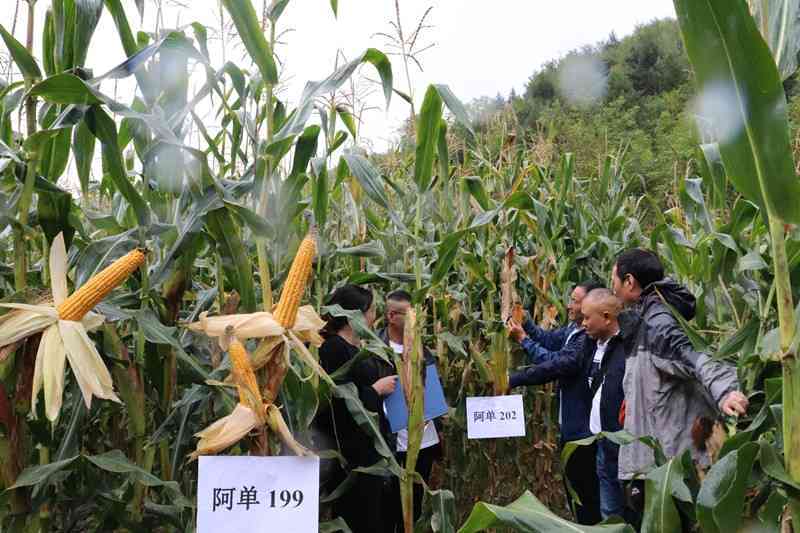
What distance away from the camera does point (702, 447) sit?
283cm

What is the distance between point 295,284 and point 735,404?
156cm

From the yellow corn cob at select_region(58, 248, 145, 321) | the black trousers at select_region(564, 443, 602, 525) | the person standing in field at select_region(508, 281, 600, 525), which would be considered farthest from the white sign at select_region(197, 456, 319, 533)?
the black trousers at select_region(564, 443, 602, 525)

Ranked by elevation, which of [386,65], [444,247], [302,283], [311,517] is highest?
[386,65]

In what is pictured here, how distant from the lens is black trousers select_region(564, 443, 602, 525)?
13.5ft

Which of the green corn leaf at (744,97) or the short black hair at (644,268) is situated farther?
the short black hair at (644,268)

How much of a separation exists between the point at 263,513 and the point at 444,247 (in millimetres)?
1473

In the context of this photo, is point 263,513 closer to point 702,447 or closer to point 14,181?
point 14,181

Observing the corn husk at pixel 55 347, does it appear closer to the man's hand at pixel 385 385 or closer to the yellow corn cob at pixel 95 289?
the yellow corn cob at pixel 95 289

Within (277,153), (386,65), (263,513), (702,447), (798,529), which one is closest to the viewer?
(798,529)

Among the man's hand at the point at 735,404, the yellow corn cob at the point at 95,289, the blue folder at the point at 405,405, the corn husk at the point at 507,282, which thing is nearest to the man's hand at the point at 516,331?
the corn husk at the point at 507,282

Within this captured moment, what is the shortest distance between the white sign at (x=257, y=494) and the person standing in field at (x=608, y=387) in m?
2.20

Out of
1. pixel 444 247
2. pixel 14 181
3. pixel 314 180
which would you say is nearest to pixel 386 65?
pixel 314 180

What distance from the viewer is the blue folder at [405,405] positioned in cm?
357

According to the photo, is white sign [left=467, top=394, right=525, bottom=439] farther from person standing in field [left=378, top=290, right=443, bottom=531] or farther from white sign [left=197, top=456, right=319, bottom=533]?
white sign [left=197, top=456, right=319, bottom=533]
